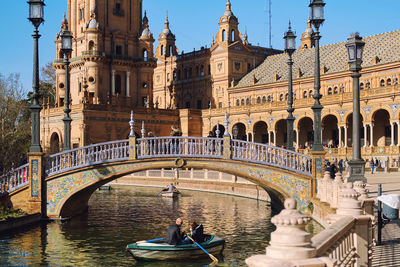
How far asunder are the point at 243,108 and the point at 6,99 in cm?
2911

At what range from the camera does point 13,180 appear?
2211 centimetres

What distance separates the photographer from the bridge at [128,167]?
850 inches

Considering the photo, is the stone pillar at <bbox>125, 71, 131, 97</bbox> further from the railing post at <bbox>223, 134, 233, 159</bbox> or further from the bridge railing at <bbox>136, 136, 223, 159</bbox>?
the railing post at <bbox>223, 134, 233, 159</bbox>

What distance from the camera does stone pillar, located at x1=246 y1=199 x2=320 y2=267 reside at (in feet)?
18.7

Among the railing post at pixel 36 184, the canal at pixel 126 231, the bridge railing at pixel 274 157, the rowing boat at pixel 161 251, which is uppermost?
the bridge railing at pixel 274 157

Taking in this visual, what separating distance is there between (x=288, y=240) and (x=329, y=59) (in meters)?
55.9

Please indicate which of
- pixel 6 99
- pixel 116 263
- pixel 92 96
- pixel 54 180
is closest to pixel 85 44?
pixel 92 96

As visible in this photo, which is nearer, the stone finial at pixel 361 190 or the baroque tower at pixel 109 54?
the stone finial at pixel 361 190

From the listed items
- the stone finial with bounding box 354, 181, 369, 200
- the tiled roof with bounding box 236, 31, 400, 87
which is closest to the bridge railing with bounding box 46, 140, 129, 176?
the stone finial with bounding box 354, 181, 369, 200

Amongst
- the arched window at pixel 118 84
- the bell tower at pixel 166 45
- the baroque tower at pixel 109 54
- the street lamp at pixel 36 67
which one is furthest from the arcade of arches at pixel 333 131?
the street lamp at pixel 36 67

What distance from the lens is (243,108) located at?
201ft

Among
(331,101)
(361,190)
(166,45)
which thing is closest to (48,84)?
(166,45)

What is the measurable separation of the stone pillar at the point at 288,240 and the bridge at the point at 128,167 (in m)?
15.5

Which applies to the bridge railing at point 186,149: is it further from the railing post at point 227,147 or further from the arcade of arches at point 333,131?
the arcade of arches at point 333,131
